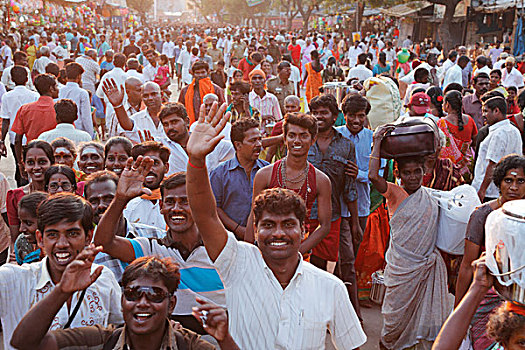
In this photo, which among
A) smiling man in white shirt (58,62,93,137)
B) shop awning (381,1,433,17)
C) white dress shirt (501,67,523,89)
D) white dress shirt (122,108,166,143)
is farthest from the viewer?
shop awning (381,1,433,17)

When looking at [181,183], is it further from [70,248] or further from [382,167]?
[382,167]

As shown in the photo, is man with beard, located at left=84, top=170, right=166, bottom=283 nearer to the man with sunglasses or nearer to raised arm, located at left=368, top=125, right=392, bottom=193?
the man with sunglasses

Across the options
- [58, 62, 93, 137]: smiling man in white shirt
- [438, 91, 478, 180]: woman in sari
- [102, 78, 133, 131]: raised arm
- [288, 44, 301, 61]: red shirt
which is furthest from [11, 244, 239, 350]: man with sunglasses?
[288, 44, 301, 61]: red shirt

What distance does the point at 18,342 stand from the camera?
241 centimetres

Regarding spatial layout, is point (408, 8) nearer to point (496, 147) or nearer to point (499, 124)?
point (499, 124)

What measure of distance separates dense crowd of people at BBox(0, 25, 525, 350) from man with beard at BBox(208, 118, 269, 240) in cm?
1

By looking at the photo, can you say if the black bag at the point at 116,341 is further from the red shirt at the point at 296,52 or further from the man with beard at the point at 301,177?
the red shirt at the point at 296,52

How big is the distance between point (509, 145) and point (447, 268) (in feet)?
7.52

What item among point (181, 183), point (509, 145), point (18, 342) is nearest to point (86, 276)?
point (18, 342)

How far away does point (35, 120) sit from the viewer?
6.54m

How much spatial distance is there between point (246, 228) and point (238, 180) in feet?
1.99

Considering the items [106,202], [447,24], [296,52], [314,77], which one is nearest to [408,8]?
[447,24]

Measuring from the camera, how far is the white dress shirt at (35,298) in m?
2.69

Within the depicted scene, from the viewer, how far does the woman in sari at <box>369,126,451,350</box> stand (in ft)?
12.9
